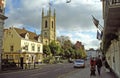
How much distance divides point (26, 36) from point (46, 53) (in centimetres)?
1449

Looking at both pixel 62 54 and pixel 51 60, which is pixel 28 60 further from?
pixel 62 54

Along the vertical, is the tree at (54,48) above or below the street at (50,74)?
above

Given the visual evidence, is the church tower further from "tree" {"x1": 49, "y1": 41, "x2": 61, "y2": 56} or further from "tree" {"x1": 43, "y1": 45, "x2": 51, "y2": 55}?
"tree" {"x1": 43, "y1": 45, "x2": 51, "y2": 55}

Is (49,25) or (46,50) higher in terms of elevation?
(49,25)

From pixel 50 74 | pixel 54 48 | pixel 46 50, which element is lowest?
pixel 50 74

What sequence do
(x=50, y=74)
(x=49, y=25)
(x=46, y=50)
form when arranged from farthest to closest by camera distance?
(x=49, y=25)
(x=46, y=50)
(x=50, y=74)

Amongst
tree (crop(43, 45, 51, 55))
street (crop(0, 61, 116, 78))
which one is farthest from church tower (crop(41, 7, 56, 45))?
street (crop(0, 61, 116, 78))

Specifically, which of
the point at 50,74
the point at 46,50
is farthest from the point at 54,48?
the point at 50,74

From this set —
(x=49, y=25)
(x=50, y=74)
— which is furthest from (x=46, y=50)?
(x=50, y=74)

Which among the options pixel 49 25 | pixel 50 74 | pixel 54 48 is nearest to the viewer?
pixel 50 74

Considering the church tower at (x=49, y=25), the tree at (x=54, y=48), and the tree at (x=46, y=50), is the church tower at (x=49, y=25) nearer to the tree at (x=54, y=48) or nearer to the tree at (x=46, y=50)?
the tree at (x=54, y=48)

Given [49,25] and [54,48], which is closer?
[54,48]

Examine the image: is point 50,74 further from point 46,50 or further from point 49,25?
point 49,25

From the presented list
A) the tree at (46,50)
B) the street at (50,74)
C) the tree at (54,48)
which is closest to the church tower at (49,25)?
the tree at (54,48)
